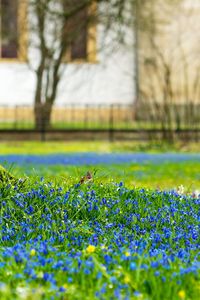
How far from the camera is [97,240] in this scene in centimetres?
595

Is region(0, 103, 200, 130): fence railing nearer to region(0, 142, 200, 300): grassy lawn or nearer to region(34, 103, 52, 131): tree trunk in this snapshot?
region(34, 103, 52, 131): tree trunk

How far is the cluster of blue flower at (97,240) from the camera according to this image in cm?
476

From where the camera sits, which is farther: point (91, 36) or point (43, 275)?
point (91, 36)

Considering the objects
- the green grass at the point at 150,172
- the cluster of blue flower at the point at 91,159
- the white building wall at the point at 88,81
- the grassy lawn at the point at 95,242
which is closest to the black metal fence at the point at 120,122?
the white building wall at the point at 88,81

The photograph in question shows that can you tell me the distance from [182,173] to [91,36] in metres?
21.7

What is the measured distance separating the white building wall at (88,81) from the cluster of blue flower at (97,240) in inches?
1206

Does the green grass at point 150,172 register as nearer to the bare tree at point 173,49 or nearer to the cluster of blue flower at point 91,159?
Answer: the cluster of blue flower at point 91,159

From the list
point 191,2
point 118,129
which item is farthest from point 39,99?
point 191,2

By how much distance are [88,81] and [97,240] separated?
33.0 m

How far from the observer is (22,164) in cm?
1714

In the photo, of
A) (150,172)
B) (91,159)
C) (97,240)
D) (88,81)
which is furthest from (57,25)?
(97,240)

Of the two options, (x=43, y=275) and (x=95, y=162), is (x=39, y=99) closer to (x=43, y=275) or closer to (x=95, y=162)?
(x=95, y=162)

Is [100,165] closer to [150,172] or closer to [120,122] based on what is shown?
→ [150,172]

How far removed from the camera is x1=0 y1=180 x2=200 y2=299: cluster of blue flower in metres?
4.76
